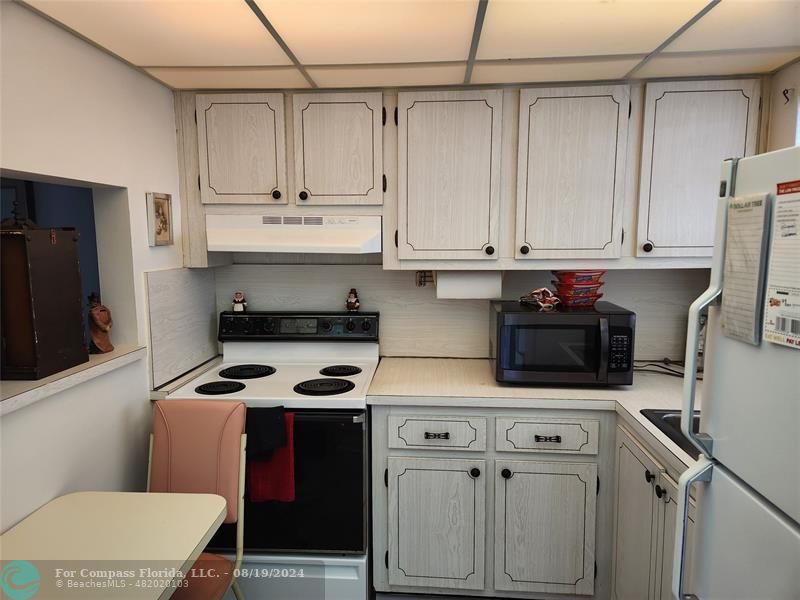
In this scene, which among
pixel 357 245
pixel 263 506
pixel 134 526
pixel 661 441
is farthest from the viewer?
pixel 357 245

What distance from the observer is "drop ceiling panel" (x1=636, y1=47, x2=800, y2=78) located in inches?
67.1

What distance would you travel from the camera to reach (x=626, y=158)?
1.98 metres

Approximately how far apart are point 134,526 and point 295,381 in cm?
92

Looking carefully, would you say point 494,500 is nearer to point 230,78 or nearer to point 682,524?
point 682,524

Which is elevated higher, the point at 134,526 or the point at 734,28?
the point at 734,28

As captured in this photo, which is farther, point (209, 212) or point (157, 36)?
point (209, 212)

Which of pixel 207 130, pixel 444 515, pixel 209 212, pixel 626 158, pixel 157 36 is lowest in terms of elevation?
pixel 444 515

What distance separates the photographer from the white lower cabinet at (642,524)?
1425 millimetres

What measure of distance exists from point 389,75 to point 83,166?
1152 millimetres

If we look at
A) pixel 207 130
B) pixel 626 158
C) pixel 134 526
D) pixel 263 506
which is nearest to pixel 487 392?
pixel 263 506

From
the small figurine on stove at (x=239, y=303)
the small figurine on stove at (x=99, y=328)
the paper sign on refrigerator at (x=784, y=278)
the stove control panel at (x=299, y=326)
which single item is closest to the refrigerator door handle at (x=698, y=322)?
the paper sign on refrigerator at (x=784, y=278)

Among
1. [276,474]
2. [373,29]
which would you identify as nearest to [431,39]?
[373,29]

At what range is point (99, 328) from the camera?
173 cm

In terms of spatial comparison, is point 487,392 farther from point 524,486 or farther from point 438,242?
point 438,242
